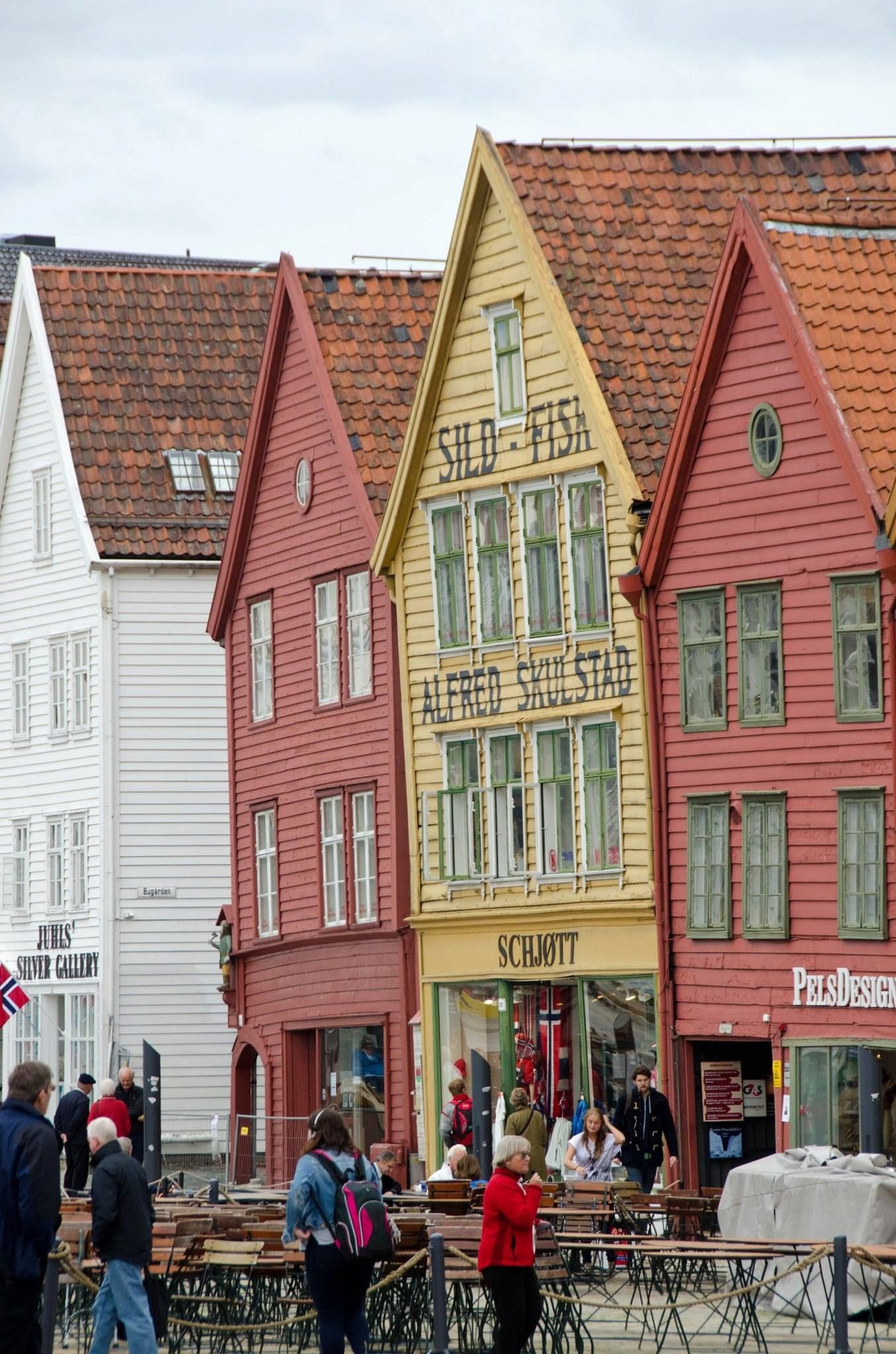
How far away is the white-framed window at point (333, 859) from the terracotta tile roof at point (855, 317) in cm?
1182

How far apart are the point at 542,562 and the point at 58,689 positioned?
14.8 meters

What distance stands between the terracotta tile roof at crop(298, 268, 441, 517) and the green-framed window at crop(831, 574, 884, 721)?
10.1 m

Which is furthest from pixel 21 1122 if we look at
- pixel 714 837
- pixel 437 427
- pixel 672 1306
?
pixel 437 427

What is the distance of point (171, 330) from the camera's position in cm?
4741

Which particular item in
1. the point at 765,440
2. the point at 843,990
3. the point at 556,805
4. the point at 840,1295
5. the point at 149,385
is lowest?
the point at 840,1295

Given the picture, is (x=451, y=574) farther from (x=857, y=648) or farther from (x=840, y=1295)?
(x=840, y=1295)

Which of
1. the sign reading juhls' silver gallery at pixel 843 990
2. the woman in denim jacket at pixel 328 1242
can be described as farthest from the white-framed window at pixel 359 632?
the woman in denim jacket at pixel 328 1242

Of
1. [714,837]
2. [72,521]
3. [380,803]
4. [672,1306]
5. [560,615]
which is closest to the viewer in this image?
[672,1306]

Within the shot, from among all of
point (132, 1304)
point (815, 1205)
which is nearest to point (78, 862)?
point (815, 1205)

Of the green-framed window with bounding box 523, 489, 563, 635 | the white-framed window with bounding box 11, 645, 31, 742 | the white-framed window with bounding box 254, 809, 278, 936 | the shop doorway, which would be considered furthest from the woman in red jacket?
the white-framed window with bounding box 11, 645, 31, 742

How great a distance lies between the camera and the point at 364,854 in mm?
39000

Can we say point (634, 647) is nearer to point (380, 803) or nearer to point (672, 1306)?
point (380, 803)

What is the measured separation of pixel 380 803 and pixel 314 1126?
21.0 m

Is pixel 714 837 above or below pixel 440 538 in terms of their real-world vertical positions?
below
